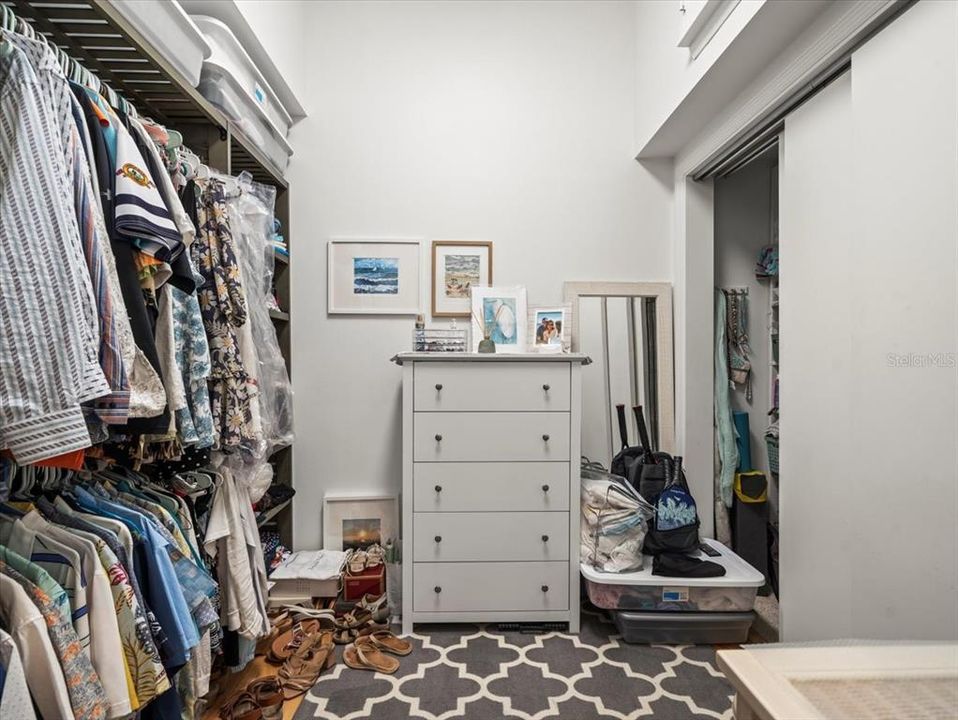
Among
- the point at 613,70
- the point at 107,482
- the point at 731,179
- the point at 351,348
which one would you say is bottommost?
the point at 107,482

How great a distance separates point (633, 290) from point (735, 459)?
1.00 m

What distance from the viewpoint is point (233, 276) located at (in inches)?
56.9

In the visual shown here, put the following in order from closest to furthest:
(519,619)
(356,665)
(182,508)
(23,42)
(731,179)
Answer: (23,42) < (182,508) < (356,665) < (519,619) < (731,179)

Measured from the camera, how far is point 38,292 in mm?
795

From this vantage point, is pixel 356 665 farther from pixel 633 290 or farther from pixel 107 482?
pixel 633 290

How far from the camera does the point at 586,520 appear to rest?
6.75 ft

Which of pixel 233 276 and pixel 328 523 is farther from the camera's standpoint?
pixel 328 523

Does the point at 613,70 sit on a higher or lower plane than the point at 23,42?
higher

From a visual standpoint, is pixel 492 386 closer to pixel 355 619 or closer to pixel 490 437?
pixel 490 437

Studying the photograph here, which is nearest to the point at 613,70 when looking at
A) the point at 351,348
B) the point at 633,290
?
the point at 633,290

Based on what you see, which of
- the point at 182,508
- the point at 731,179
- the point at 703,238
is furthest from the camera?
the point at 731,179

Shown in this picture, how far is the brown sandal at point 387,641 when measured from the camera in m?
1.85

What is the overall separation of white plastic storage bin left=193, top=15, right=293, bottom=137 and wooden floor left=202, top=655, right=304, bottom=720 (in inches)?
83.1

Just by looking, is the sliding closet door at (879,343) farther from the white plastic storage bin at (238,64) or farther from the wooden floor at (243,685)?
the white plastic storage bin at (238,64)
